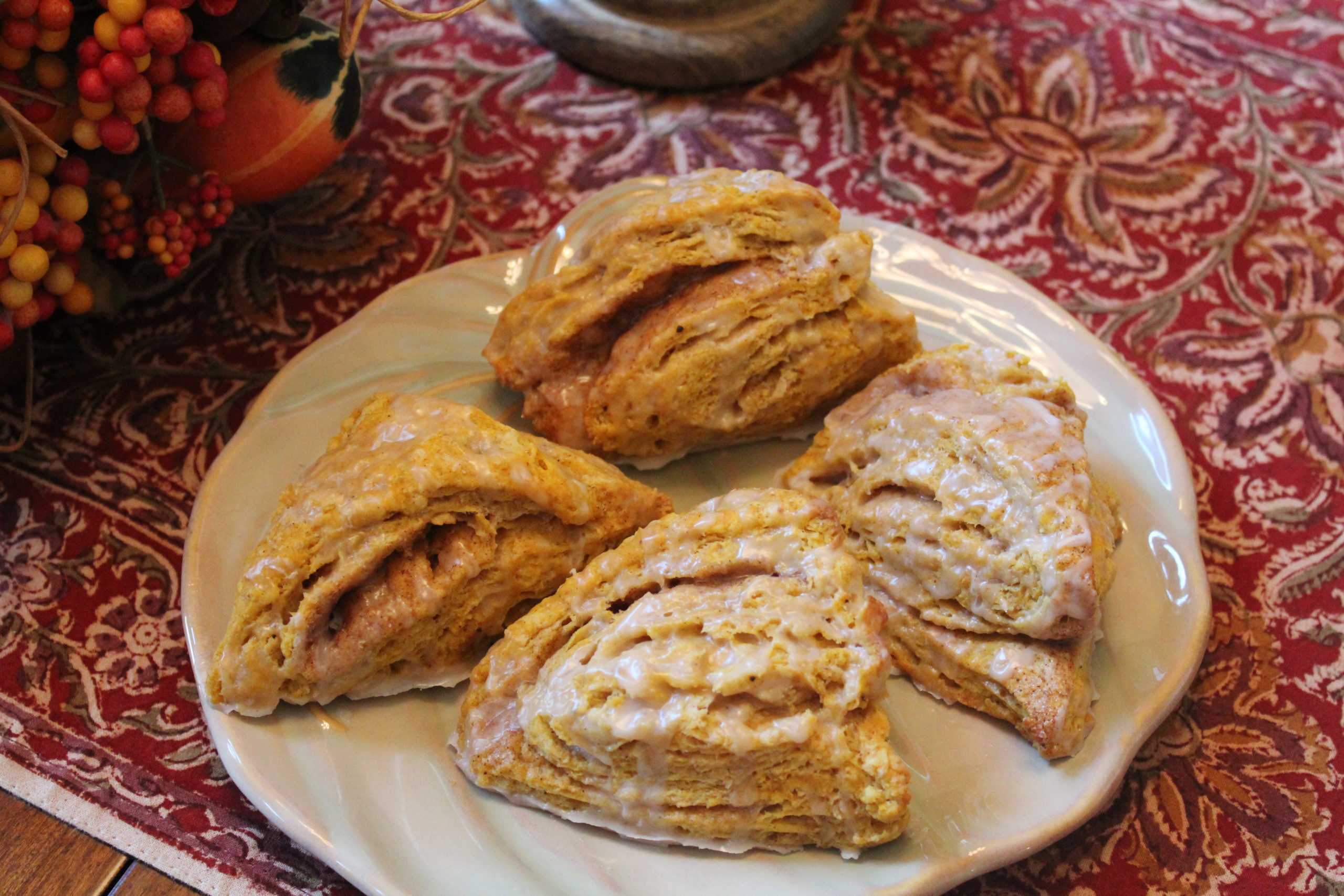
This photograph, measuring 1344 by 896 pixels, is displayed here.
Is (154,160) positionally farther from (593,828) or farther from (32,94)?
(593,828)

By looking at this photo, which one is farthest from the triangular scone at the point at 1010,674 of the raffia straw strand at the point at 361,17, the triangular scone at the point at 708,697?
the raffia straw strand at the point at 361,17

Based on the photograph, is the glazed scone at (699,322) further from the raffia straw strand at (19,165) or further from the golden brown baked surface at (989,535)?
the raffia straw strand at (19,165)

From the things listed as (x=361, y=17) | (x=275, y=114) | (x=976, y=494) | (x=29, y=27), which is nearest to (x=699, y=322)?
(x=976, y=494)

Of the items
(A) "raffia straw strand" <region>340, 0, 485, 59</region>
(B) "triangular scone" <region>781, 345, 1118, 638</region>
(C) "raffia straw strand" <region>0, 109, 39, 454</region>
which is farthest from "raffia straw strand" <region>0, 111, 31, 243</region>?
(B) "triangular scone" <region>781, 345, 1118, 638</region>

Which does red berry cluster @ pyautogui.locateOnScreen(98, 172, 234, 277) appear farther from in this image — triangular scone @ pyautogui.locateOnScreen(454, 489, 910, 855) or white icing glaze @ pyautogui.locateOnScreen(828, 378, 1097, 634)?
white icing glaze @ pyautogui.locateOnScreen(828, 378, 1097, 634)

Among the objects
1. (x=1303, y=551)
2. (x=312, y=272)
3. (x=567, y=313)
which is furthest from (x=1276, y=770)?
(x=312, y=272)
